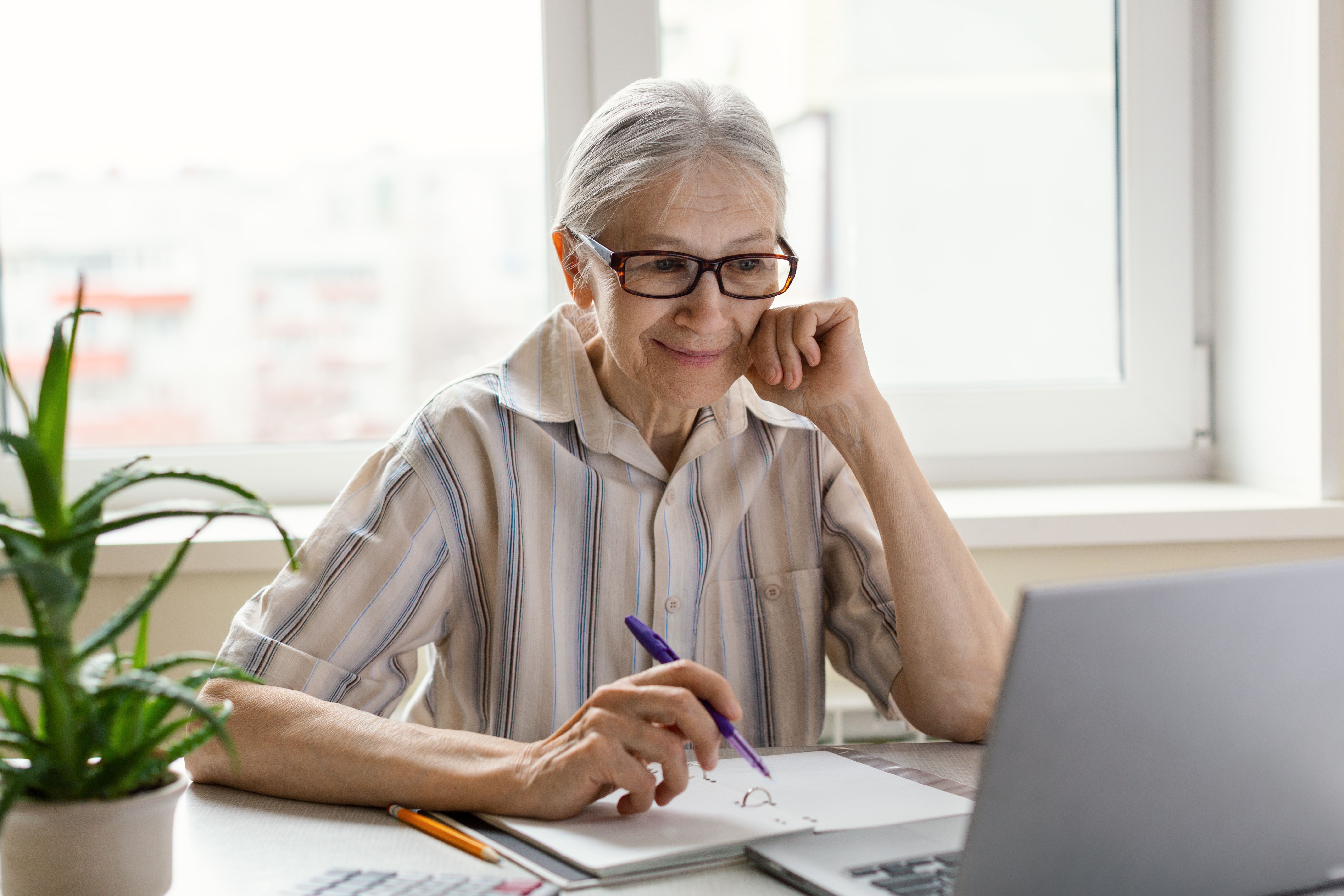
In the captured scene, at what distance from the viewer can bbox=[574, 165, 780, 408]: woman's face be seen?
1.21m

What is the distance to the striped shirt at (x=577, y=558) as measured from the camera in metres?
1.23

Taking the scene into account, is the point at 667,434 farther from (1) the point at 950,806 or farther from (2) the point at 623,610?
(1) the point at 950,806

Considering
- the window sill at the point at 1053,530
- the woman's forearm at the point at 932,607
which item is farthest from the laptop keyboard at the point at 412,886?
the window sill at the point at 1053,530

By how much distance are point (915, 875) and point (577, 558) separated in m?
0.65

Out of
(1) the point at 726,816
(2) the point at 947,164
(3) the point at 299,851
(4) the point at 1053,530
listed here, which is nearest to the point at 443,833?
(3) the point at 299,851

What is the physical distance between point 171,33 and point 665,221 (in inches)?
49.6

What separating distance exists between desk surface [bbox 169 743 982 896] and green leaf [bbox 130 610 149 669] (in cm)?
14

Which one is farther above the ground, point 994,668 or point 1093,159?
point 1093,159

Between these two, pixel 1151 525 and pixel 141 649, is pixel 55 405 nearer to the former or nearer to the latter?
pixel 141 649

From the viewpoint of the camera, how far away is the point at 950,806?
→ 0.88m

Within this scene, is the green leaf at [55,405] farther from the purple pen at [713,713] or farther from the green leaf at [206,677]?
the purple pen at [713,713]

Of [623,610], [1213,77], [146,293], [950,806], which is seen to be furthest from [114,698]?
[1213,77]

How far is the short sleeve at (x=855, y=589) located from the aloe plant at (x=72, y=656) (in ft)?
2.68

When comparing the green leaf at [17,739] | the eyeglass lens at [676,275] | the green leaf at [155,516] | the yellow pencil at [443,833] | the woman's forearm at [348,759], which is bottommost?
the yellow pencil at [443,833]
